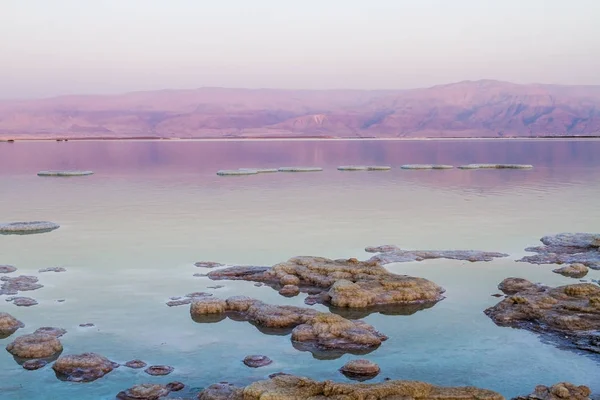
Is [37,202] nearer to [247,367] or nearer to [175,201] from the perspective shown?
[175,201]

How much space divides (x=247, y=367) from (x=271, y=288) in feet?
16.8

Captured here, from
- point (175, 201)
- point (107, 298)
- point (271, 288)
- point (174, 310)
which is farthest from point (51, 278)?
point (175, 201)

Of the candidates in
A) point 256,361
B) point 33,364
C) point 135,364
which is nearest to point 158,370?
point 135,364

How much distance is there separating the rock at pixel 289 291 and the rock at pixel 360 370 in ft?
15.5

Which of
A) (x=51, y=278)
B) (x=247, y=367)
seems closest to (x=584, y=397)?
(x=247, y=367)

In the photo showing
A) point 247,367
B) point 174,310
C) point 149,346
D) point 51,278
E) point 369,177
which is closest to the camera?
point 247,367

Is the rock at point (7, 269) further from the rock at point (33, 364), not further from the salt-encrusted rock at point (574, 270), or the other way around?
the salt-encrusted rock at point (574, 270)

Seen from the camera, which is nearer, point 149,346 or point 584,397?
point 584,397

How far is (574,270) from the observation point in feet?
59.9

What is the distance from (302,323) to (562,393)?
527 centimetres

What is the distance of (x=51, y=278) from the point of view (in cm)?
1767

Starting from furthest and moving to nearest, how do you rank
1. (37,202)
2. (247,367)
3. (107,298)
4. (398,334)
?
(37,202) < (107,298) < (398,334) < (247,367)

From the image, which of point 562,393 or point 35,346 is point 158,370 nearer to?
point 35,346

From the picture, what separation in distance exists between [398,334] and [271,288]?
409 cm
